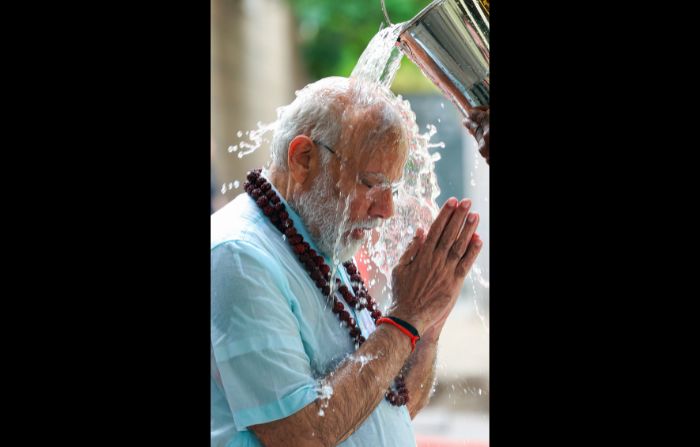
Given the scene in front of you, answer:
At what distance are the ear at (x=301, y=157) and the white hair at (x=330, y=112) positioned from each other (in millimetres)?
25

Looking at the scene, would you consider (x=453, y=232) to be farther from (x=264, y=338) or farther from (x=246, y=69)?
(x=246, y=69)

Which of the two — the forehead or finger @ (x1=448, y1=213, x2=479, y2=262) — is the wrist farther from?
the forehead

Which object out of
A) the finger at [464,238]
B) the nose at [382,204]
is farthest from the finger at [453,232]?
the nose at [382,204]

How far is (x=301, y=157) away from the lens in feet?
7.02

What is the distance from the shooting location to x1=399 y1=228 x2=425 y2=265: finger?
207 centimetres

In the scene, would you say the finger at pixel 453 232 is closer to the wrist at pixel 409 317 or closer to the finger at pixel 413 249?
the finger at pixel 413 249

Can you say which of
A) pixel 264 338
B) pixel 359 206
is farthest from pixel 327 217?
pixel 264 338

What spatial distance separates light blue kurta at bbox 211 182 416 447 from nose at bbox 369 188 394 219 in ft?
0.81

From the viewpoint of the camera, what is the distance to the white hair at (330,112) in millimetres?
2107

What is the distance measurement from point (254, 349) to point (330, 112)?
0.68 meters
